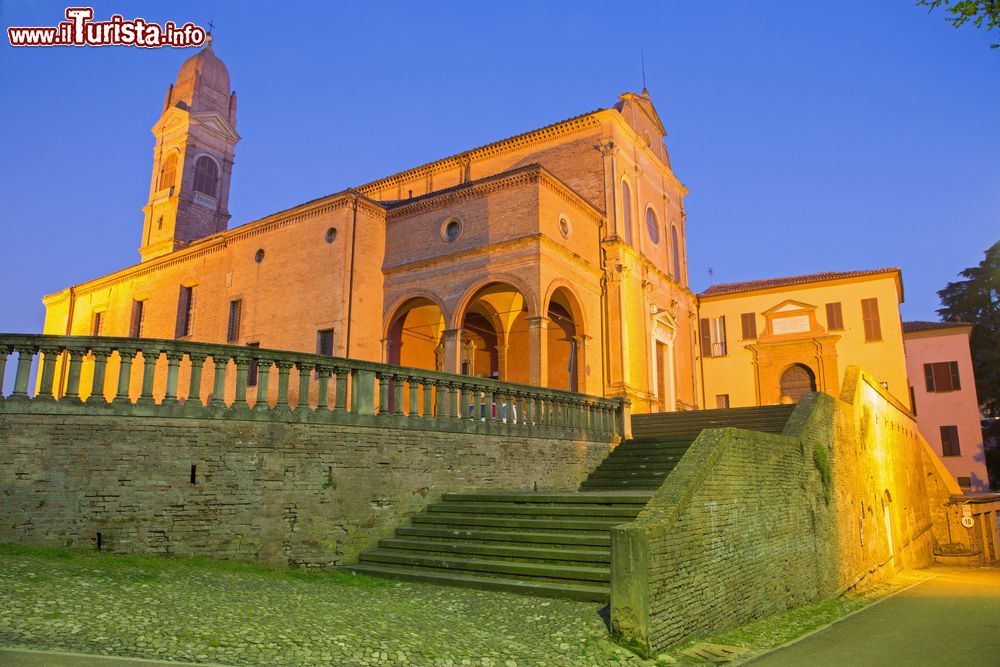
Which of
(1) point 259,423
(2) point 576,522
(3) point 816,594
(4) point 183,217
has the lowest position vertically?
(3) point 816,594

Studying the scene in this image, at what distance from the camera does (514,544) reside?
9523 millimetres

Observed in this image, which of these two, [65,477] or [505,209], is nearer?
[65,477]

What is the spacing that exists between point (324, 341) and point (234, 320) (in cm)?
480

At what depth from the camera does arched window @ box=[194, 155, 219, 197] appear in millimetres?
37688

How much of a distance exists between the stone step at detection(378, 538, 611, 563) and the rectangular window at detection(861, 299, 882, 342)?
25339 mm

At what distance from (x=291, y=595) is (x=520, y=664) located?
270cm

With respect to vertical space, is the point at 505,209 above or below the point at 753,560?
above

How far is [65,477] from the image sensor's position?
8.41 meters

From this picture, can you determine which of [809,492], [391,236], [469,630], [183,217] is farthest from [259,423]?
[183,217]

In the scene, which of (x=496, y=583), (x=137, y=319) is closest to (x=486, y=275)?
(x=496, y=583)

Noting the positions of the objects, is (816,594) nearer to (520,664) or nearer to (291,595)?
(520,664)

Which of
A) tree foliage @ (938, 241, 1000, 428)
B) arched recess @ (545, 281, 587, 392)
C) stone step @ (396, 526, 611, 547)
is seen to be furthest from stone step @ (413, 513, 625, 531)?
tree foliage @ (938, 241, 1000, 428)

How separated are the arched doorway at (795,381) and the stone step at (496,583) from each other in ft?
81.1

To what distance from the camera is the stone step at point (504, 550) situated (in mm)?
8539
